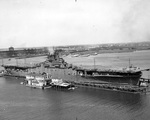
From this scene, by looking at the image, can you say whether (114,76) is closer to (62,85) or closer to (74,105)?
(62,85)

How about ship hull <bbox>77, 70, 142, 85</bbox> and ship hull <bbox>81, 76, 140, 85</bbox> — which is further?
ship hull <bbox>81, 76, 140, 85</bbox>

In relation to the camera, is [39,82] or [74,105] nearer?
[74,105]

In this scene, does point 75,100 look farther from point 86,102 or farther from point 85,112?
point 85,112

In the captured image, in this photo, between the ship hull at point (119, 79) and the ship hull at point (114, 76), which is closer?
the ship hull at point (114, 76)

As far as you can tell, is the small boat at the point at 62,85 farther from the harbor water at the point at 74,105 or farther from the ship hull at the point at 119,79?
the ship hull at the point at 119,79

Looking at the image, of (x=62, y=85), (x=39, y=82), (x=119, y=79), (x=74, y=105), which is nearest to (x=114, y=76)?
(x=119, y=79)

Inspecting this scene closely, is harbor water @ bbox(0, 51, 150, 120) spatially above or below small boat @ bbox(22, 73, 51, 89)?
below

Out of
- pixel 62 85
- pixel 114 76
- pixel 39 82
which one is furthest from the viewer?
pixel 39 82

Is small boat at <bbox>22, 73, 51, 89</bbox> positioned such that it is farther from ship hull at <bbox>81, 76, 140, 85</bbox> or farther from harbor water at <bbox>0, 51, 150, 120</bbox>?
ship hull at <bbox>81, 76, 140, 85</bbox>

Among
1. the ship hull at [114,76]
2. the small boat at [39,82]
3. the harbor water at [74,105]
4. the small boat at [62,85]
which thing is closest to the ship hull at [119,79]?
the ship hull at [114,76]

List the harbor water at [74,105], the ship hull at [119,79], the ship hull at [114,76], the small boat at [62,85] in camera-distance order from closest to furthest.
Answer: the harbor water at [74,105] < the ship hull at [114,76] < the ship hull at [119,79] < the small boat at [62,85]

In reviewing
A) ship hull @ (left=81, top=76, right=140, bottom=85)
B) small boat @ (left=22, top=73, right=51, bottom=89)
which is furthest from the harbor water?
small boat @ (left=22, top=73, right=51, bottom=89)
